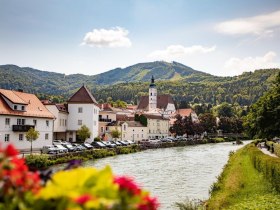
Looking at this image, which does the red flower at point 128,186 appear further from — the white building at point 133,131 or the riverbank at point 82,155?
the white building at point 133,131

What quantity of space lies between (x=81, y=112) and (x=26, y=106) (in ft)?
65.8

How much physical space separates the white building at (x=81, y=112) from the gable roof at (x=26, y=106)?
49.3ft

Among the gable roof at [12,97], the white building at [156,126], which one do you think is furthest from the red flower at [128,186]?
the white building at [156,126]

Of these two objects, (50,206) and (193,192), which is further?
(193,192)

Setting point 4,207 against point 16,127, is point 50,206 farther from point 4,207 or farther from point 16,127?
point 16,127

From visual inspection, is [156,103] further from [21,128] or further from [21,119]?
[21,128]

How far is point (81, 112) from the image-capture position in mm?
75125

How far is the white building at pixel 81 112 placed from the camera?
74.9m

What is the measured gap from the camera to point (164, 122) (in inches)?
4875

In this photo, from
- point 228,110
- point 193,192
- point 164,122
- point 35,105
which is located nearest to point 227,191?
point 193,192

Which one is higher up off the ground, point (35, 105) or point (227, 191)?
point (35, 105)

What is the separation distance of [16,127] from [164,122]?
76701 millimetres

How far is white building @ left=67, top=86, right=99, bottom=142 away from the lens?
246 ft

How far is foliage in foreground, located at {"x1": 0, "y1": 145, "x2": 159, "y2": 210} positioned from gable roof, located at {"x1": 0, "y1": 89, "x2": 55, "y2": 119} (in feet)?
158
